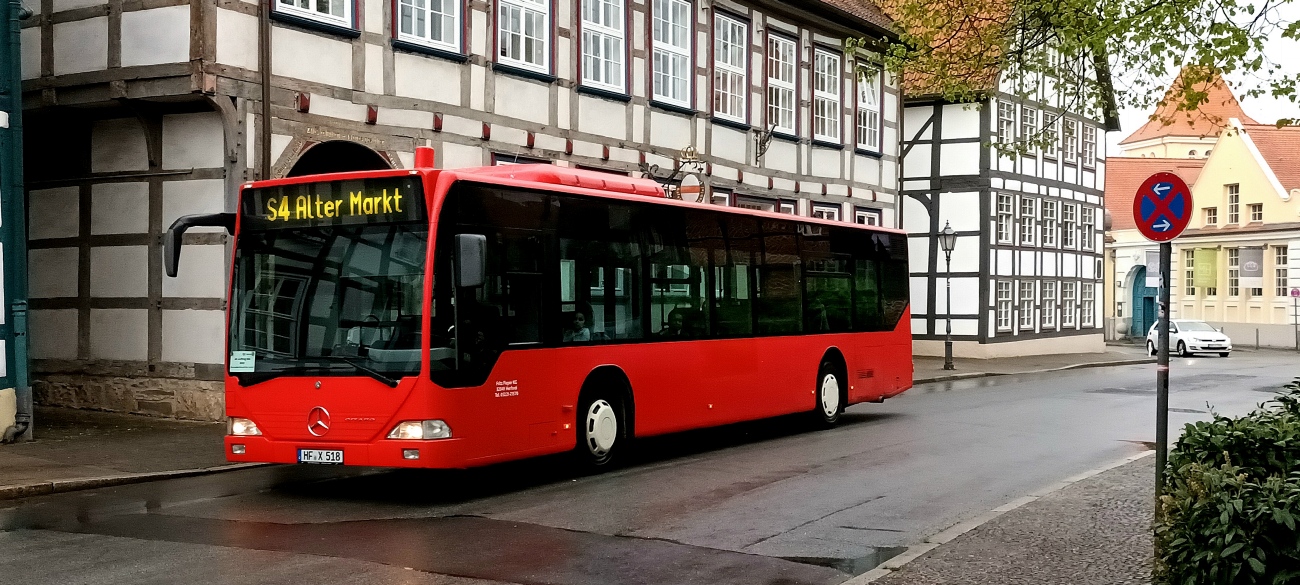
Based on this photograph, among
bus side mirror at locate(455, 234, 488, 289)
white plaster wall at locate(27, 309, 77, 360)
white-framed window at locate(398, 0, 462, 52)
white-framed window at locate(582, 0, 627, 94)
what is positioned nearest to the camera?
bus side mirror at locate(455, 234, 488, 289)

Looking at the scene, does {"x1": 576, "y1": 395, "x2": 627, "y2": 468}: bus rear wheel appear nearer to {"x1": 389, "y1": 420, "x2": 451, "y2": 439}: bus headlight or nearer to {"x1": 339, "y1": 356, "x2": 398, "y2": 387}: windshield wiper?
{"x1": 389, "y1": 420, "x2": 451, "y2": 439}: bus headlight

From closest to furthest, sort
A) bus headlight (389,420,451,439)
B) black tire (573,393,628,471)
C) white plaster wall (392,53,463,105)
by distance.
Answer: bus headlight (389,420,451,439)
black tire (573,393,628,471)
white plaster wall (392,53,463,105)

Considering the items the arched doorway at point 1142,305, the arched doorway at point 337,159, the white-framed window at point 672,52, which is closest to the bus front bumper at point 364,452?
the arched doorway at point 337,159

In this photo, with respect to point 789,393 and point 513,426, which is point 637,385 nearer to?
point 513,426

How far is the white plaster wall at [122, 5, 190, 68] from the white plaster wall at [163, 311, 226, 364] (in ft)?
10.2

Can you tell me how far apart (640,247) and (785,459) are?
8.80ft

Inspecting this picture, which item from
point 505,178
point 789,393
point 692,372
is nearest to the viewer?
point 505,178

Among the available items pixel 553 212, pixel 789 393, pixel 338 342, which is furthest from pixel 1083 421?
pixel 338 342

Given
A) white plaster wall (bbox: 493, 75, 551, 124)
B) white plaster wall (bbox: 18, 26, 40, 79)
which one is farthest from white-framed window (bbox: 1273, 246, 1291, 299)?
white plaster wall (bbox: 18, 26, 40, 79)

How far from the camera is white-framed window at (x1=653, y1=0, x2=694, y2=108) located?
2383 cm

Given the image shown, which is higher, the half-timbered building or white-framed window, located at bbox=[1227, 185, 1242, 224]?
white-framed window, located at bbox=[1227, 185, 1242, 224]

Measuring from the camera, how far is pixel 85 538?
8.91 metres

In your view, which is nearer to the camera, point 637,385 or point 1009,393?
point 637,385

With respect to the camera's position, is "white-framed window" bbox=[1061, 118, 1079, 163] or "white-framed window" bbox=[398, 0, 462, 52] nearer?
"white-framed window" bbox=[398, 0, 462, 52]
